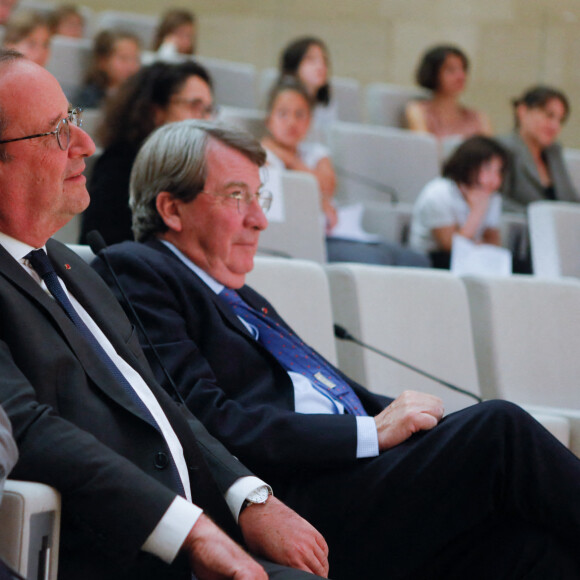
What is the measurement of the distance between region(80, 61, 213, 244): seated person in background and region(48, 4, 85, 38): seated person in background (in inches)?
111

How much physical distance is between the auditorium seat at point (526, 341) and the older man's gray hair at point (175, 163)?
33.2 inches

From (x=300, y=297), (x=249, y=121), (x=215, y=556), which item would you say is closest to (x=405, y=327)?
(x=300, y=297)

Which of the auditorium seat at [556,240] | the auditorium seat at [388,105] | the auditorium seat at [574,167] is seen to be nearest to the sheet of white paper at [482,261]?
the auditorium seat at [556,240]

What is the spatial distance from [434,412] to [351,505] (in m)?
0.22

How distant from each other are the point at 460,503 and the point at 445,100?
4.41 m

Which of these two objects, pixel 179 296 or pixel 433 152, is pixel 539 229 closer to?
pixel 433 152

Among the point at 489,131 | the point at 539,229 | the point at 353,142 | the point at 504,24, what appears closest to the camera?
the point at 539,229

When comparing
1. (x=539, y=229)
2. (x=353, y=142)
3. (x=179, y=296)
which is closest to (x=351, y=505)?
(x=179, y=296)

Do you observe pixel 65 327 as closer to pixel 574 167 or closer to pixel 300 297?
pixel 300 297

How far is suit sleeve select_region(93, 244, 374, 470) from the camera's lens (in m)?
1.64

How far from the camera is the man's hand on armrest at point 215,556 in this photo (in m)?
1.18

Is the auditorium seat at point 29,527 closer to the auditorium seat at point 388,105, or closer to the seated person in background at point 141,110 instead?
the seated person in background at point 141,110

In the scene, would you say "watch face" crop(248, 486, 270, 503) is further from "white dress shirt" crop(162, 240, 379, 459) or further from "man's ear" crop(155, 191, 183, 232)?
"man's ear" crop(155, 191, 183, 232)

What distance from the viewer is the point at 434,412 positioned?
1684mm
